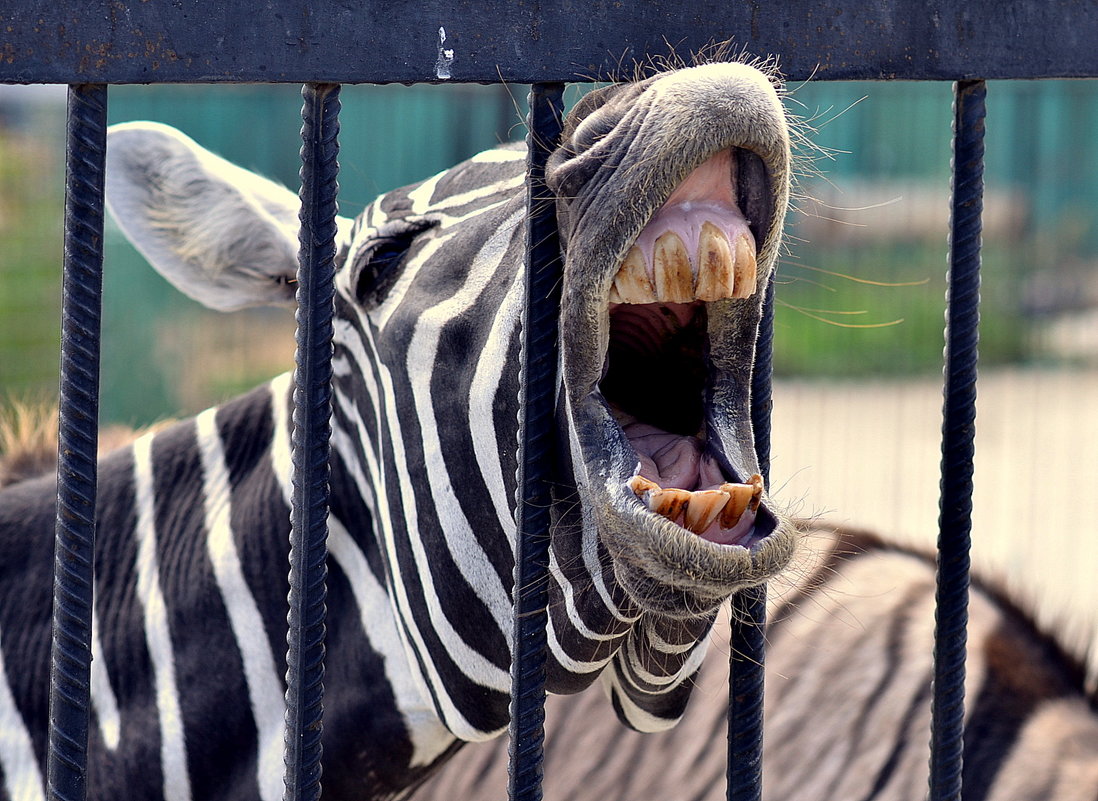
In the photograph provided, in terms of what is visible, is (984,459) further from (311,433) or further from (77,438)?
(77,438)

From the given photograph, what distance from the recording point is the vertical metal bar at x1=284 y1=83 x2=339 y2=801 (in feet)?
4.34

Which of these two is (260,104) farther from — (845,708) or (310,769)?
(310,769)

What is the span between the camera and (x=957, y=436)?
1.59 m

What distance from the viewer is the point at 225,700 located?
196 centimetres

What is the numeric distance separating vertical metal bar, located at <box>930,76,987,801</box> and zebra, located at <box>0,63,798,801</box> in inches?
13.5

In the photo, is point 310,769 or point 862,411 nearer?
point 310,769

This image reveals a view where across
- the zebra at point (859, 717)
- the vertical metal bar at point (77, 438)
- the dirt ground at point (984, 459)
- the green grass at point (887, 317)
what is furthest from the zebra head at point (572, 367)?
the green grass at point (887, 317)

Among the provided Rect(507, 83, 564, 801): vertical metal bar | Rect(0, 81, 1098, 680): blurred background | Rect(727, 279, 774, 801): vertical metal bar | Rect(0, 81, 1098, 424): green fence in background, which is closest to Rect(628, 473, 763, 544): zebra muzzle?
Rect(507, 83, 564, 801): vertical metal bar

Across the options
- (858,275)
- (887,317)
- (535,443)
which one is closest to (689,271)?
(535,443)

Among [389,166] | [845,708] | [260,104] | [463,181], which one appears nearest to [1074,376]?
[389,166]

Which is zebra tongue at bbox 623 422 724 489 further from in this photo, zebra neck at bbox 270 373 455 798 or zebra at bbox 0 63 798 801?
zebra neck at bbox 270 373 455 798

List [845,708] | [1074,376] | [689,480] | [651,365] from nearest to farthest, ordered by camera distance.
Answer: [689,480]
[651,365]
[845,708]
[1074,376]

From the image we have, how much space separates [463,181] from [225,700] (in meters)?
0.91

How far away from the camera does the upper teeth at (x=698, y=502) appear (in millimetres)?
1221
